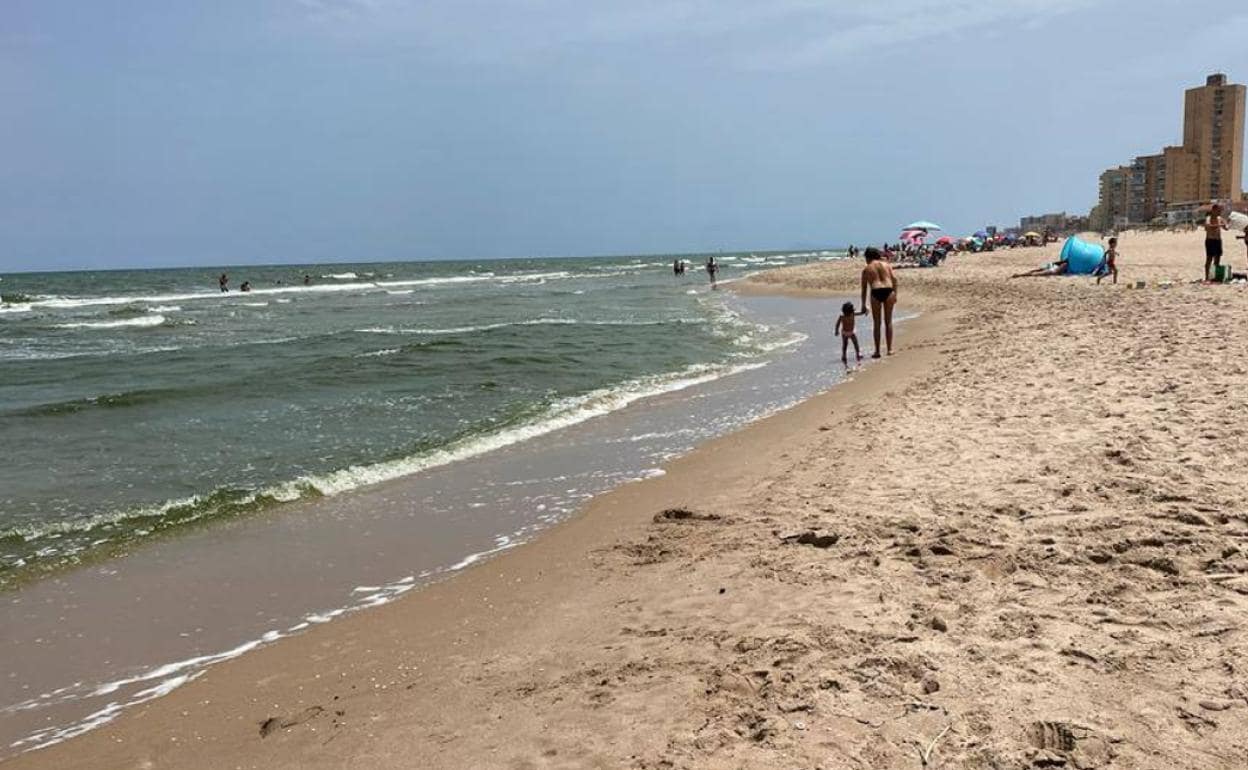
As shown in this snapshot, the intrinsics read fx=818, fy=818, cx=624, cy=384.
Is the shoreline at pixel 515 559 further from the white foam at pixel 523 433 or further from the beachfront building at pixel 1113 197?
the beachfront building at pixel 1113 197

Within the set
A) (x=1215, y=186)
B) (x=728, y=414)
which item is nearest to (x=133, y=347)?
(x=728, y=414)

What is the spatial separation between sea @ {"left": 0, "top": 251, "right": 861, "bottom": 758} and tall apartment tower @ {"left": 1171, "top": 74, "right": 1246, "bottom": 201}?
360 feet

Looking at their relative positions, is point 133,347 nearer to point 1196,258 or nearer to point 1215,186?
point 1196,258

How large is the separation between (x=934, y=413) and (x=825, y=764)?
5740 mm

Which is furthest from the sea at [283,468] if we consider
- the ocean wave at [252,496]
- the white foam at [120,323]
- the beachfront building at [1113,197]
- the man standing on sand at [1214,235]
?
the beachfront building at [1113,197]

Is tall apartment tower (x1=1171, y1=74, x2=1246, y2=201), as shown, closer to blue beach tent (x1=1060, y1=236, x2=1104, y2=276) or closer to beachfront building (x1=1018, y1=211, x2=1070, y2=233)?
beachfront building (x1=1018, y1=211, x2=1070, y2=233)

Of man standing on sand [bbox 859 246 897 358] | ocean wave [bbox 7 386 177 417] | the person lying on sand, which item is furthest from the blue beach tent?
ocean wave [bbox 7 386 177 417]

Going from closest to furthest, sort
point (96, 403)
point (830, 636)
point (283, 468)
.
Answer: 1. point (830, 636)
2. point (283, 468)
3. point (96, 403)

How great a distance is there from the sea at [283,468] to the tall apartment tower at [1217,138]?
109680 mm

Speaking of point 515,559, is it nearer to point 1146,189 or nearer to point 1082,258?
point 1082,258

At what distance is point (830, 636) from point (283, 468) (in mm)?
6313

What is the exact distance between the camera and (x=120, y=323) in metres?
30.8

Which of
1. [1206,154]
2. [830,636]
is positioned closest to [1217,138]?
[1206,154]

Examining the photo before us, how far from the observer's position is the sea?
14.9ft
